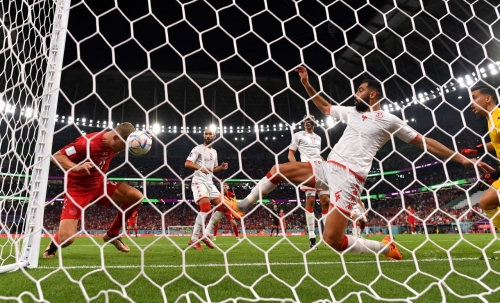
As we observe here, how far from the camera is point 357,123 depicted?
11.4 feet

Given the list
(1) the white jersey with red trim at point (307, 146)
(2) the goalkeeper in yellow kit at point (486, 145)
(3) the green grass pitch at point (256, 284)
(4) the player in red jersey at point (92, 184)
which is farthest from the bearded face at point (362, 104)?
(1) the white jersey with red trim at point (307, 146)

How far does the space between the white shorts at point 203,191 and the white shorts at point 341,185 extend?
3.19 m

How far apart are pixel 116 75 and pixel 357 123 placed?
23.3 meters

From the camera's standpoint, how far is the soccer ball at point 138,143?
11.3ft

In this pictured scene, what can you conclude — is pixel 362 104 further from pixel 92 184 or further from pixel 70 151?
pixel 92 184

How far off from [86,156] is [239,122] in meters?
28.8

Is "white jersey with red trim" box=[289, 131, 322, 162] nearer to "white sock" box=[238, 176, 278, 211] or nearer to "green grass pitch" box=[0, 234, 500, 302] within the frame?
"white sock" box=[238, 176, 278, 211]

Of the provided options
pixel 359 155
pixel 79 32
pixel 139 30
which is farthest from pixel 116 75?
pixel 359 155

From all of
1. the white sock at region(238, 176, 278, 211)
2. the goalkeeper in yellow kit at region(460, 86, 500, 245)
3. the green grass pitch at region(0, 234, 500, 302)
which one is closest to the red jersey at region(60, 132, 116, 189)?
the green grass pitch at region(0, 234, 500, 302)

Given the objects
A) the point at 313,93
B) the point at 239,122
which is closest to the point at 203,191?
the point at 313,93

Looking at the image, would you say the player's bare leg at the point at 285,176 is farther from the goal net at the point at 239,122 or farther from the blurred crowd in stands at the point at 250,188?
the blurred crowd in stands at the point at 250,188

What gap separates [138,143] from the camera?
3.46 m

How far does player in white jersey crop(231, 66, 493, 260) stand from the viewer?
3186 millimetres

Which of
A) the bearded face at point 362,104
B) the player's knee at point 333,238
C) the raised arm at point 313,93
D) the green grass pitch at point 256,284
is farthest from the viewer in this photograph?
the bearded face at point 362,104
